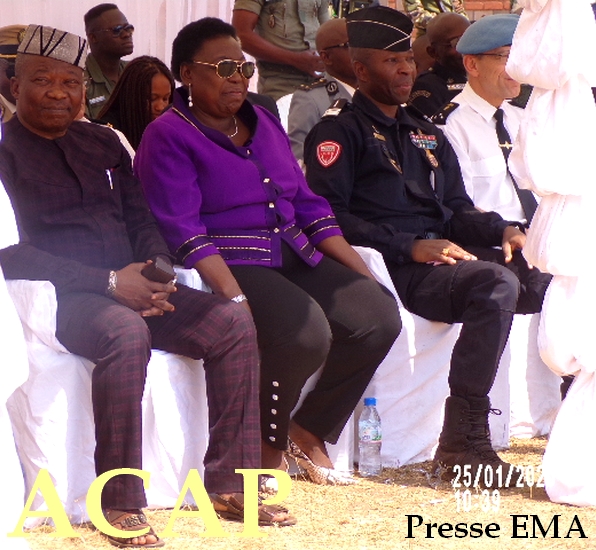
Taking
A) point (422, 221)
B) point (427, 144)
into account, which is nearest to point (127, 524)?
point (422, 221)

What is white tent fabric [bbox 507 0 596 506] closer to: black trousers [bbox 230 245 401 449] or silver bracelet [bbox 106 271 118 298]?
black trousers [bbox 230 245 401 449]

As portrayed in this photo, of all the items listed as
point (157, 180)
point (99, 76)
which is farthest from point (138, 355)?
point (99, 76)

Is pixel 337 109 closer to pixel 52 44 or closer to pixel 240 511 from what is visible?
pixel 52 44

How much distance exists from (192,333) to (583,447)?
1428 mm

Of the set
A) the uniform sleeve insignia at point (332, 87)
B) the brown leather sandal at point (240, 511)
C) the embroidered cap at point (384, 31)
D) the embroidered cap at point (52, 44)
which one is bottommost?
the brown leather sandal at point (240, 511)

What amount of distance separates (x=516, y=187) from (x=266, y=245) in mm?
1591

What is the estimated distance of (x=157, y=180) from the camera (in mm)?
4301

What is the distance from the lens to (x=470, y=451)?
14.8ft

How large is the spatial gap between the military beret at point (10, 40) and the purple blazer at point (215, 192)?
1300 mm

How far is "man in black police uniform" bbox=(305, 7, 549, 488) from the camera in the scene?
457cm

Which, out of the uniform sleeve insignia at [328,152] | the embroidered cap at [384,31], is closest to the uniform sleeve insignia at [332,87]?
the embroidered cap at [384,31]

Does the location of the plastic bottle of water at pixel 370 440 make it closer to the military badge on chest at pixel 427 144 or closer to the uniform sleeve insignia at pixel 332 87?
the military badge on chest at pixel 427 144

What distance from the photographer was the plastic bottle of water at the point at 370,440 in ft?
15.4

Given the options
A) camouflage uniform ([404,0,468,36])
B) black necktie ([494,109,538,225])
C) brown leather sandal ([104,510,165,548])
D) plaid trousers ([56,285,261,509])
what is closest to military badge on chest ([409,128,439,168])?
black necktie ([494,109,538,225])
